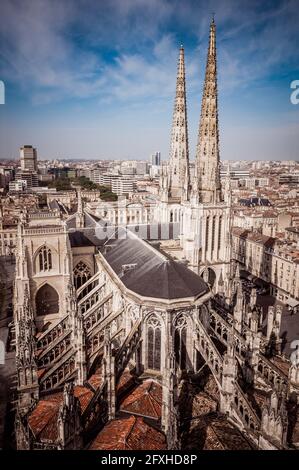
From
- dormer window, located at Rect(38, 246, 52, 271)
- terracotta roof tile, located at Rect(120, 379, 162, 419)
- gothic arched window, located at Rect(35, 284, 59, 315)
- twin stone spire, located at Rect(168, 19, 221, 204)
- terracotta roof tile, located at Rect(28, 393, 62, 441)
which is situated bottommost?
terracotta roof tile, located at Rect(28, 393, 62, 441)

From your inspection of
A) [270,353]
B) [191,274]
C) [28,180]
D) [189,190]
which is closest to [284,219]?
[189,190]

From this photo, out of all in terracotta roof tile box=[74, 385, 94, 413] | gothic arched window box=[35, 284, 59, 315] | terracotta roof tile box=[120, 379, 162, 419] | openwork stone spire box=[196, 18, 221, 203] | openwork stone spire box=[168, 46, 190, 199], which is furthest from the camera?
openwork stone spire box=[168, 46, 190, 199]

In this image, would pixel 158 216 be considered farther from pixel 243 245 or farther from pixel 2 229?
pixel 2 229

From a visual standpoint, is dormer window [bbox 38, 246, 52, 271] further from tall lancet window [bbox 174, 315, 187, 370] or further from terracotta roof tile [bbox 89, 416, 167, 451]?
terracotta roof tile [bbox 89, 416, 167, 451]

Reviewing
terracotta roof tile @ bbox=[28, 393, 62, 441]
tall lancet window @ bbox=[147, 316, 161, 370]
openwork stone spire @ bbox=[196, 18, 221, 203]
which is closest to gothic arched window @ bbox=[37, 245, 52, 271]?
terracotta roof tile @ bbox=[28, 393, 62, 441]

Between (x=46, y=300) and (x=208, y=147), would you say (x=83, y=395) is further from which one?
(x=208, y=147)

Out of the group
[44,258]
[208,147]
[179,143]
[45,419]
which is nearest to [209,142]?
[208,147]

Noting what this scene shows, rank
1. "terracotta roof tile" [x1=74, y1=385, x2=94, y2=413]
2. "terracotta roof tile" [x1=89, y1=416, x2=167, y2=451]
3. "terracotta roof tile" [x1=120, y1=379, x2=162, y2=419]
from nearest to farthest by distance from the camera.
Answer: "terracotta roof tile" [x1=89, y1=416, x2=167, y2=451] → "terracotta roof tile" [x1=120, y1=379, x2=162, y2=419] → "terracotta roof tile" [x1=74, y1=385, x2=94, y2=413]
